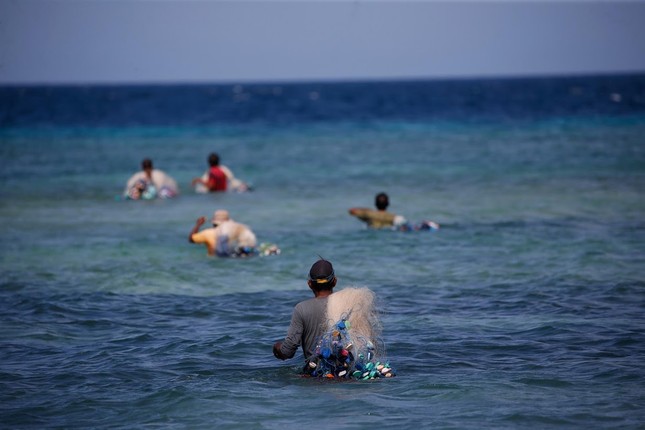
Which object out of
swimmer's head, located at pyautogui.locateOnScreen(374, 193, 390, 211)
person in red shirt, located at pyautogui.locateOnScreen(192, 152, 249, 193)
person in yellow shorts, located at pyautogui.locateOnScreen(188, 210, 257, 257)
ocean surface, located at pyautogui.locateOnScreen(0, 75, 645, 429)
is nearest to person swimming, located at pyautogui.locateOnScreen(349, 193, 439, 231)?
swimmer's head, located at pyautogui.locateOnScreen(374, 193, 390, 211)

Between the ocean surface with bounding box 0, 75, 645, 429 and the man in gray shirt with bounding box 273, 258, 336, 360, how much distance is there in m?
0.46

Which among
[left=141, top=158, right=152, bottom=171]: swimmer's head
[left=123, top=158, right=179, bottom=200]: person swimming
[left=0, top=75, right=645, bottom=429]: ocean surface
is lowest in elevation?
[left=0, top=75, right=645, bottom=429]: ocean surface

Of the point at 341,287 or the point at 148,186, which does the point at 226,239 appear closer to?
the point at 341,287

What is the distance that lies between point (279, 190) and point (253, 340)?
15.2 metres

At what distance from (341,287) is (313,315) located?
4.93m

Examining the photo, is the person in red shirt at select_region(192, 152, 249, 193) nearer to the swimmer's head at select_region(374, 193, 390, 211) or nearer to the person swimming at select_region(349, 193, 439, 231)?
the person swimming at select_region(349, 193, 439, 231)

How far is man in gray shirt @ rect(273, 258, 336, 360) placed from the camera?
911cm

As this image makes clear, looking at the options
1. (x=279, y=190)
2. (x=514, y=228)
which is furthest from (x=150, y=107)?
(x=514, y=228)

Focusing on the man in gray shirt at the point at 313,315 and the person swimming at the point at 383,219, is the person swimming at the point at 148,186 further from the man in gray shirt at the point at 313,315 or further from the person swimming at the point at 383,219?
the man in gray shirt at the point at 313,315

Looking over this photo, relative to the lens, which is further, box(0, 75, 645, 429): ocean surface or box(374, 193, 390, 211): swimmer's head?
box(374, 193, 390, 211): swimmer's head

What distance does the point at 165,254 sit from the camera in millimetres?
17094


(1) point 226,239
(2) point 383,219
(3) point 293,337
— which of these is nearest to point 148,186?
(2) point 383,219

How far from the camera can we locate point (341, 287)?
1402 centimetres

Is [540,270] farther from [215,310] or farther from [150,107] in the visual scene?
[150,107]
